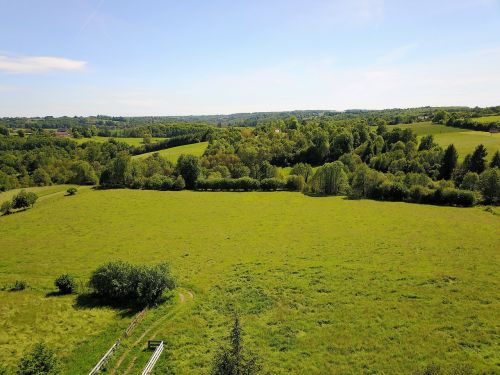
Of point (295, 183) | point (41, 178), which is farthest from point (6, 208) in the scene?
point (295, 183)

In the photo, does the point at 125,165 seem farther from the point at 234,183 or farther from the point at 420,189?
A: the point at 420,189

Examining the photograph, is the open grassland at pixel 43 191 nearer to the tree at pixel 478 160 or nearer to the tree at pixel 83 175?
the tree at pixel 83 175

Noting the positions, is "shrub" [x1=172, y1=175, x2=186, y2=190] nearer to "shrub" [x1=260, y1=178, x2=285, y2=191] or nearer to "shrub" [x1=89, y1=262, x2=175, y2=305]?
"shrub" [x1=260, y1=178, x2=285, y2=191]

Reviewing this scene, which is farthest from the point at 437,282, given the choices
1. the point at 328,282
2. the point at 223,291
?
the point at 223,291

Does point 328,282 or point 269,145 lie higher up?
point 269,145

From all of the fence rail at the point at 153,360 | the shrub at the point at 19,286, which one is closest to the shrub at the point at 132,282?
the fence rail at the point at 153,360

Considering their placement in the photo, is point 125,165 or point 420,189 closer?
point 420,189

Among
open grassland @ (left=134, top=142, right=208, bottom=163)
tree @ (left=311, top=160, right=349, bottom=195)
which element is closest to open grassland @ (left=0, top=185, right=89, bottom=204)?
open grassland @ (left=134, top=142, right=208, bottom=163)
